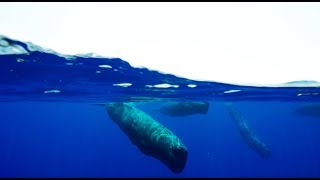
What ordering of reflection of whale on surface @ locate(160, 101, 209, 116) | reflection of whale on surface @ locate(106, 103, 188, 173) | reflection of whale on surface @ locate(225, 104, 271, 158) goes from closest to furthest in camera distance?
reflection of whale on surface @ locate(106, 103, 188, 173) < reflection of whale on surface @ locate(160, 101, 209, 116) < reflection of whale on surface @ locate(225, 104, 271, 158)

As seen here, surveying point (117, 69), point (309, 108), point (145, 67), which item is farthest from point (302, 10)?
point (309, 108)

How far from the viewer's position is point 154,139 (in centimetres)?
1005

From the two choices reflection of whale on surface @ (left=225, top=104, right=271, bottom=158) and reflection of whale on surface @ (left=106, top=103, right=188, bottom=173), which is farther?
reflection of whale on surface @ (left=225, top=104, right=271, bottom=158)

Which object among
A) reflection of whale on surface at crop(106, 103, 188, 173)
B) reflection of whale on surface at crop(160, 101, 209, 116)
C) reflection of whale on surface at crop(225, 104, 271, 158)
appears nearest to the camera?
reflection of whale on surface at crop(106, 103, 188, 173)

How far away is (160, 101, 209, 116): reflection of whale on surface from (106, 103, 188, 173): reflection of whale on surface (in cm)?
466

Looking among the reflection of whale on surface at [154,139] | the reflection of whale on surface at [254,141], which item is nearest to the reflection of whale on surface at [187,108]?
the reflection of whale on surface at [154,139]

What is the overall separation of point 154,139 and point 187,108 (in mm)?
8237

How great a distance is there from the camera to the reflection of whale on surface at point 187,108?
55.7 ft

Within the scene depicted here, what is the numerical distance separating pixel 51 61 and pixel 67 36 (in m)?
4.29

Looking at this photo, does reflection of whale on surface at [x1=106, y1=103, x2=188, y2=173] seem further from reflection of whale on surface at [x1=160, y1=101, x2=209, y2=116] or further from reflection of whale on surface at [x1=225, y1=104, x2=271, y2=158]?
reflection of whale on surface at [x1=225, y1=104, x2=271, y2=158]

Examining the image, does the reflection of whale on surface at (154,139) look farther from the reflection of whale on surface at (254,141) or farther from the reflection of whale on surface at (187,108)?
the reflection of whale on surface at (254,141)

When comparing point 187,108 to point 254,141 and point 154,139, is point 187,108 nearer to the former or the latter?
point 154,139

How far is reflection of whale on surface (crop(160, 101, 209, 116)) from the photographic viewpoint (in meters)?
17.0

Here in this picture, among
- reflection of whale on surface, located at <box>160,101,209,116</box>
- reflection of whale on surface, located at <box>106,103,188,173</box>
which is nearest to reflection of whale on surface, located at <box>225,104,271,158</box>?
reflection of whale on surface, located at <box>160,101,209,116</box>
